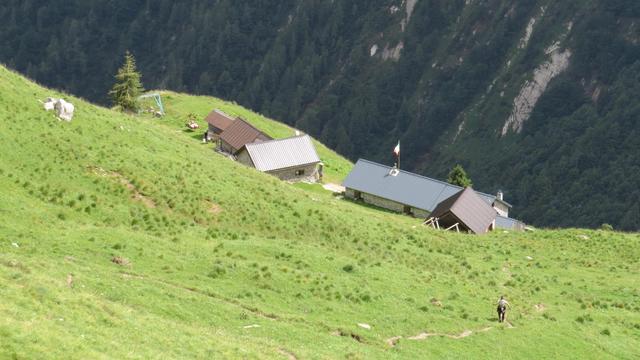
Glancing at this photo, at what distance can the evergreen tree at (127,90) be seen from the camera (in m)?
105

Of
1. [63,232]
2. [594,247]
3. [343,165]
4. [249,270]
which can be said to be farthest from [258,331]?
[343,165]

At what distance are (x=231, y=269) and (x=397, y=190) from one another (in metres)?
51.4

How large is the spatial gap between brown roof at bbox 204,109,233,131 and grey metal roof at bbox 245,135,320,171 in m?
10.7

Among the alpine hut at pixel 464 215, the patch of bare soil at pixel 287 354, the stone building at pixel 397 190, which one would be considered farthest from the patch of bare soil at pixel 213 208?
the stone building at pixel 397 190

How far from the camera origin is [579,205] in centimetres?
18888

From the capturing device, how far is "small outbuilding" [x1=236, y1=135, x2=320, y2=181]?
100 metres

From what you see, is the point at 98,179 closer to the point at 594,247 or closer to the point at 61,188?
the point at 61,188

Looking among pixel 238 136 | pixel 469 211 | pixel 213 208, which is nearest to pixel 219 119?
pixel 238 136

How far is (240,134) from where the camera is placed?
10781cm

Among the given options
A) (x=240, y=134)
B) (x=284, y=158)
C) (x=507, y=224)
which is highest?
(x=240, y=134)

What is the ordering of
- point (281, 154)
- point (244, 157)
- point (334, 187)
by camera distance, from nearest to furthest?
point (281, 154)
point (244, 157)
point (334, 187)

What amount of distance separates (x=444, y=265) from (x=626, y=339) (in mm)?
14311

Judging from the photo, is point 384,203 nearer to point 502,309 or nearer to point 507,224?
point 507,224

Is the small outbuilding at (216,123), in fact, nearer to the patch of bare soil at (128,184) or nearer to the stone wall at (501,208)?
the stone wall at (501,208)
